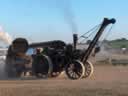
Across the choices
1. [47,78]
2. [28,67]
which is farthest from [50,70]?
[28,67]

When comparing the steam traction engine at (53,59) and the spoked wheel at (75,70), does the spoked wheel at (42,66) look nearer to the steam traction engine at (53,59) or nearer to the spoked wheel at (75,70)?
the steam traction engine at (53,59)

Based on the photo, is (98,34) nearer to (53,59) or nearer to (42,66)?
(53,59)

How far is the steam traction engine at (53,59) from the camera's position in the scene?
3189 centimetres

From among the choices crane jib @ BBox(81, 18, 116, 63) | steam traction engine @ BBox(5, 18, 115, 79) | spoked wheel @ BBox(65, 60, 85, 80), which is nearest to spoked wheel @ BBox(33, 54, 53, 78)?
steam traction engine @ BBox(5, 18, 115, 79)

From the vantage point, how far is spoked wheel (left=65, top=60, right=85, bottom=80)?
3142 cm

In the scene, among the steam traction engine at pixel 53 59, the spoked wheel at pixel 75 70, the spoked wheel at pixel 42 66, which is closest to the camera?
the spoked wheel at pixel 75 70

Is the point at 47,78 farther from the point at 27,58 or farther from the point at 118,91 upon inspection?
the point at 118,91

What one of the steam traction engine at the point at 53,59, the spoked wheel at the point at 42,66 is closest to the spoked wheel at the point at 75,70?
the steam traction engine at the point at 53,59

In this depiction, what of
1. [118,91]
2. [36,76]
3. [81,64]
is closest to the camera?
[118,91]

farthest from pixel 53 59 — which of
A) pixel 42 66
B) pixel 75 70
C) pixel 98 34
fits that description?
pixel 98 34

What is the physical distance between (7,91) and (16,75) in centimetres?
1299

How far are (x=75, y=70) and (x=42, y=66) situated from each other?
2.53m

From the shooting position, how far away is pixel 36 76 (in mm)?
33938

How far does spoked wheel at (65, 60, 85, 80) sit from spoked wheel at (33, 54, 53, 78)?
1.26 meters
